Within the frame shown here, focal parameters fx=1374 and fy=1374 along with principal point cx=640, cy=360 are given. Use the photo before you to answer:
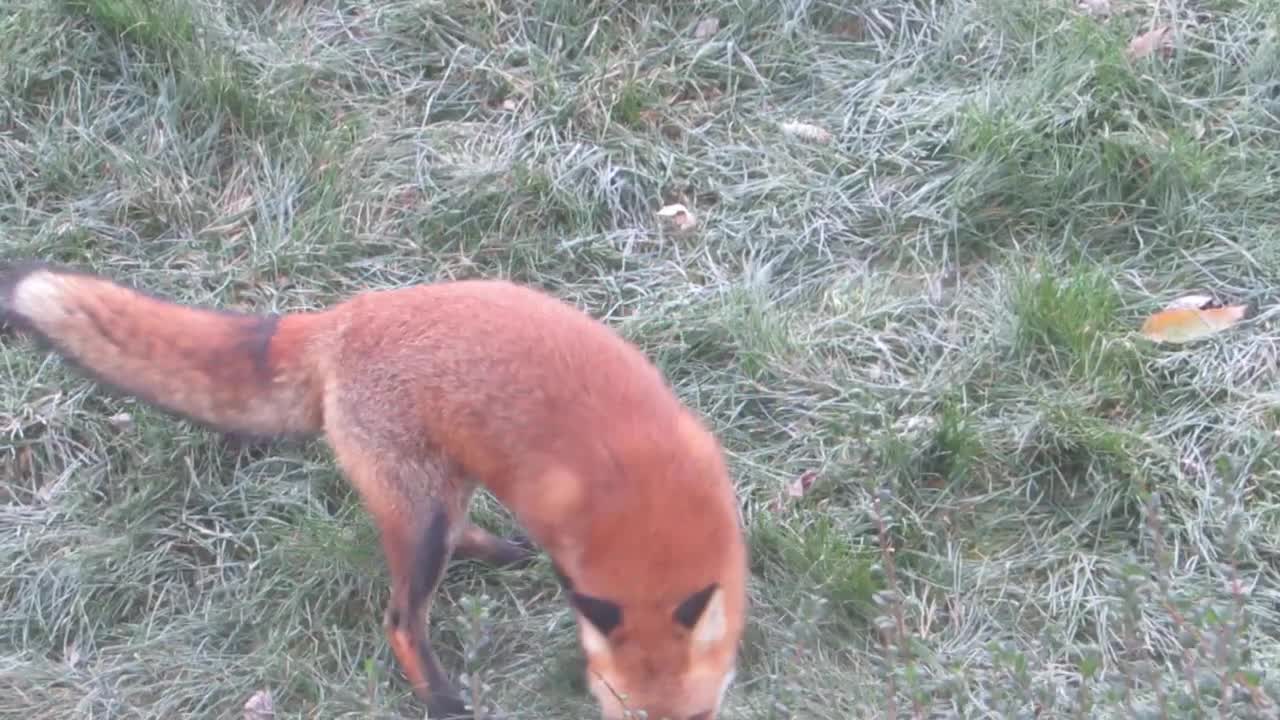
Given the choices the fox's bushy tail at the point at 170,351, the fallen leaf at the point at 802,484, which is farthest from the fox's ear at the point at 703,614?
the fox's bushy tail at the point at 170,351

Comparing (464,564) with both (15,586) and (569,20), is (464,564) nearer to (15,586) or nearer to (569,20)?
(15,586)

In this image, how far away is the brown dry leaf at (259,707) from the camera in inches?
159

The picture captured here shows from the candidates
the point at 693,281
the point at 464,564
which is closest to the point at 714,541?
the point at 464,564

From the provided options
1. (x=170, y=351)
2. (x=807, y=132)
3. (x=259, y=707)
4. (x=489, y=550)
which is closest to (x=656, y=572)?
(x=489, y=550)

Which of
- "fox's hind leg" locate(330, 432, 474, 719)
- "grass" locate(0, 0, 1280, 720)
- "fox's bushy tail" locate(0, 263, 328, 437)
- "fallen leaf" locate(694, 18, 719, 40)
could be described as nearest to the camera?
"fox's hind leg" locate(330, 432, 474, 719)

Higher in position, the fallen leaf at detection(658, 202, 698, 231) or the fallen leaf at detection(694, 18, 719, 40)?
the fallen leaf at detection(694, 18, 719, 40)

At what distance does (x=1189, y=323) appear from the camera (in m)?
4.62

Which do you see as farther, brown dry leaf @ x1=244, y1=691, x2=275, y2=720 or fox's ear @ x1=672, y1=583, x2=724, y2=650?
brown dry leaf @ x1=244, y1=691, x2=275, y2=720

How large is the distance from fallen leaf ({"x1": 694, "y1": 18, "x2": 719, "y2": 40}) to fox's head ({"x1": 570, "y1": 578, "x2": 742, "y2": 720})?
309 cm

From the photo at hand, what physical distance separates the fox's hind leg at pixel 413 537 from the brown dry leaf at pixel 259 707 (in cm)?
43

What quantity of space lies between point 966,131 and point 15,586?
3.72 m

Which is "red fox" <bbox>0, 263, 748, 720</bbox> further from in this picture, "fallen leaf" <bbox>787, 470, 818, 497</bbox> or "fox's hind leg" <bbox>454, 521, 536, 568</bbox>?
"fallen leaf" <bbox>787, 470, 818, 497</bbox>

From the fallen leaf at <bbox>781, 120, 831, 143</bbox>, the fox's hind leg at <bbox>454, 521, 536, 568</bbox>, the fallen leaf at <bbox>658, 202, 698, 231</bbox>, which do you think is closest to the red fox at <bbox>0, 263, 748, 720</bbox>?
the fox's hind leg at <bbox>454, 521, 536, 568</bbox>

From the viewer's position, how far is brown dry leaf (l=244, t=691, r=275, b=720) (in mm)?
4031
